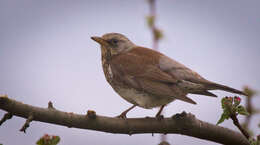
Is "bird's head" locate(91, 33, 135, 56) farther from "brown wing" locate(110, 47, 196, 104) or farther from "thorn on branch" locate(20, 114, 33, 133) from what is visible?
"thorn on branch" locate(20, 114, 33, 133)

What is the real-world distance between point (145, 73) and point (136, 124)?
3.47 feet

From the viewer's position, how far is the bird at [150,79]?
3889 millimetres

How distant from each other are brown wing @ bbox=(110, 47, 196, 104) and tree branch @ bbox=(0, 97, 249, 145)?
0.87ft

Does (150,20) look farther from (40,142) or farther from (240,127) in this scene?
(40,142)

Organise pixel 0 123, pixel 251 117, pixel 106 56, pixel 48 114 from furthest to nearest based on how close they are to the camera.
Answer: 1. pixel 106 56
2. pixel 251 117
3. pixel 48 114
4. pixel 0 123

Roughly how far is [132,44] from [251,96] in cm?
249

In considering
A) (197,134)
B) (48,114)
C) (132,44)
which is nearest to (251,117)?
(197,134)

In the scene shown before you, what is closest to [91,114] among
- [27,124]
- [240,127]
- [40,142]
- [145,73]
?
[27,124]

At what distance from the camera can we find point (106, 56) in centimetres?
515

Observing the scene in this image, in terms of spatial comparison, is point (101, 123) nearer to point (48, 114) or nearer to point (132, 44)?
point (48, 114)

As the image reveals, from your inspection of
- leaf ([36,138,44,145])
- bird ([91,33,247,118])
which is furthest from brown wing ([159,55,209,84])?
leaf ([36,138,44,145])

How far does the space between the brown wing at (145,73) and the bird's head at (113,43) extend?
0.25 meters

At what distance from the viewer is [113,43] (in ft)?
17.4

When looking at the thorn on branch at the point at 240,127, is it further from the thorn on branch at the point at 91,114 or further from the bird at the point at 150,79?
the thorn on branch at the point at 91,114
